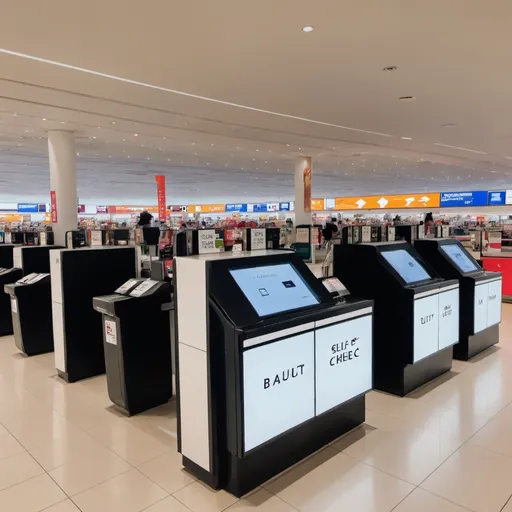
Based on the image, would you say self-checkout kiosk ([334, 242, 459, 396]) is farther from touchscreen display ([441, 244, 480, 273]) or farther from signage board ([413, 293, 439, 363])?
touchscreen display ([441, 244, 480, 273])

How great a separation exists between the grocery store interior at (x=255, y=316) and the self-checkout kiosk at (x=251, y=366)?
1 cm

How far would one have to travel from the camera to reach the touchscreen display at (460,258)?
4660 millimetres

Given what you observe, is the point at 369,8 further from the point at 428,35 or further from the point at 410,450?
the point at 410,450

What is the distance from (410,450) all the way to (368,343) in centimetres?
71

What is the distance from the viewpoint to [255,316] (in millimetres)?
2340

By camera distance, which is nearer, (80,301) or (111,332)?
(111,332)

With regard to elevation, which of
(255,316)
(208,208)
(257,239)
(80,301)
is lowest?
(80,301)

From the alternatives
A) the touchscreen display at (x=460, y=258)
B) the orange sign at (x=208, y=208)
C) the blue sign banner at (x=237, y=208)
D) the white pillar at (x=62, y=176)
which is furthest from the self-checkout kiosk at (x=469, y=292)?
the orange sign at (x=208, y=208)

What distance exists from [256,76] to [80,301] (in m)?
3.96

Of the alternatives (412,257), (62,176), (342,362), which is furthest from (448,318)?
(62,176)

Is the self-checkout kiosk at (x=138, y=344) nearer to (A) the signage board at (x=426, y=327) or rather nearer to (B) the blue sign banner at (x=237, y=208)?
(A) the signage board at (x=426, y=327)

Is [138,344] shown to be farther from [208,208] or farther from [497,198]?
[208,208]

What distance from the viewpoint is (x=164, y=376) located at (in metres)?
3.62

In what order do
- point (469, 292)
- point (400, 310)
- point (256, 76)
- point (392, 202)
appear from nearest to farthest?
point (400, 310) < point (469, 292) < point (256, 76) < point (392, 202)
